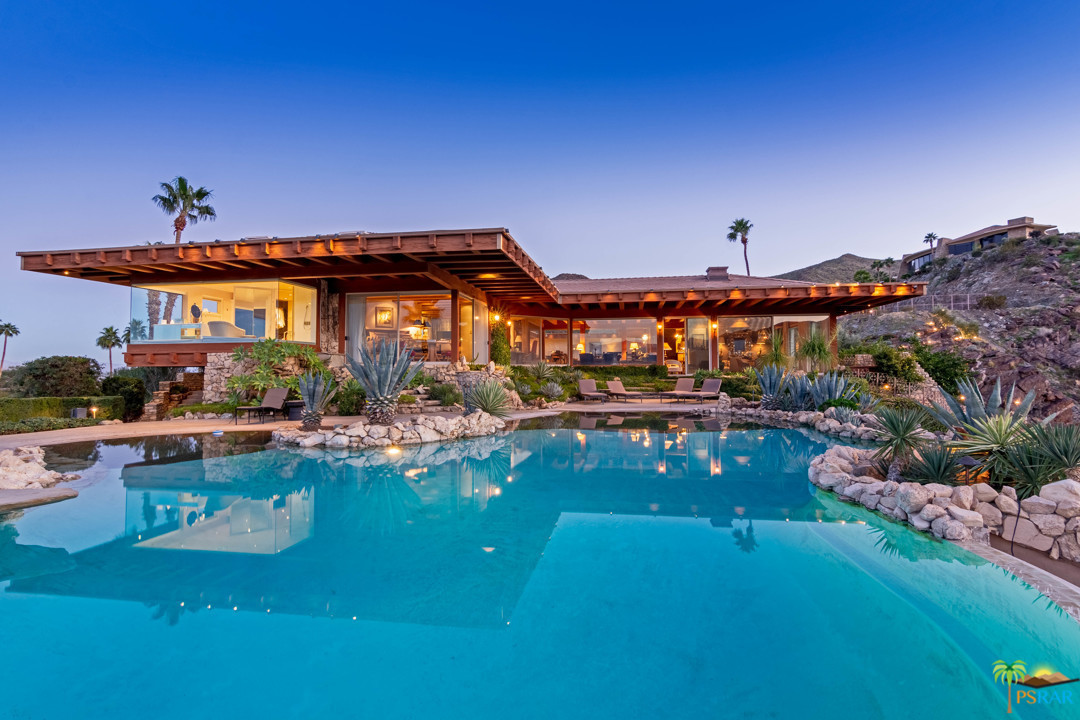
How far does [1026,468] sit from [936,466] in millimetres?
671

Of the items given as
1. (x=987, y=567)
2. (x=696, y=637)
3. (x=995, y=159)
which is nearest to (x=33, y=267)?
(x=696, y=637)

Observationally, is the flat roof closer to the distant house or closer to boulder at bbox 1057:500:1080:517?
boulder at bbox 1057:500:1080:517

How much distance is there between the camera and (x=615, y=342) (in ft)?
72.5

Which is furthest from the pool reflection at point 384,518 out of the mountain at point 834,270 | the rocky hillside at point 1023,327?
the mountain at point 834,270

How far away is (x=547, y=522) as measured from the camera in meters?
4.57

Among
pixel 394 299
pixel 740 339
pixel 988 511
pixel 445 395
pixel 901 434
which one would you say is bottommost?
pixel 988 511

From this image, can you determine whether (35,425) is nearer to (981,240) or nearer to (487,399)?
(487,399)

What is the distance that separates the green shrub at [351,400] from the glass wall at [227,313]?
2.92 metres

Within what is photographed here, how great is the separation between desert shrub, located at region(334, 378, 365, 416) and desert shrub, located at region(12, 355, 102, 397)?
816 centimetres

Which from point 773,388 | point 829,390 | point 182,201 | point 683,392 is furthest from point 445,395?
point 182,201

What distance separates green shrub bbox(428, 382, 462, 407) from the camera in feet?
43.8

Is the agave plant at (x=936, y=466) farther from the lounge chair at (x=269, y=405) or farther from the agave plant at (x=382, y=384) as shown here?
the lounge chair at (x=269, y=405)

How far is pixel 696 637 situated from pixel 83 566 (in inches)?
166

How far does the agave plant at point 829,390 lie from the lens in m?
11.8
